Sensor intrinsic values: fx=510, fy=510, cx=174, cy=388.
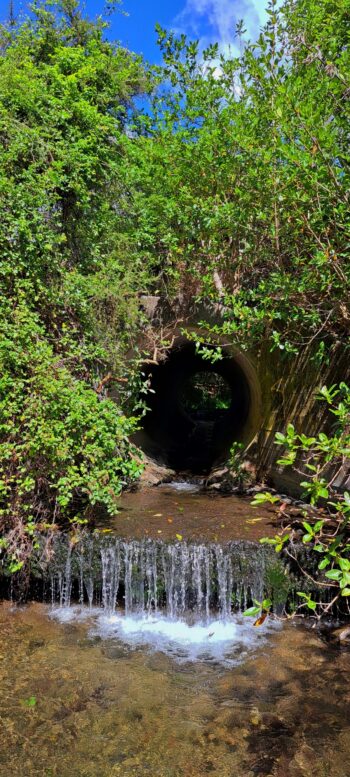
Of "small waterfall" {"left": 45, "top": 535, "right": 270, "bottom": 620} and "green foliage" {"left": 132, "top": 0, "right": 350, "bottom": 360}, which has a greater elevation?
"green foliage" {"left": 132, "top": 0, "right": 350, "bottom": 360}

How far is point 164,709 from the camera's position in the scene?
452 cm

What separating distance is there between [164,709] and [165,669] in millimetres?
708

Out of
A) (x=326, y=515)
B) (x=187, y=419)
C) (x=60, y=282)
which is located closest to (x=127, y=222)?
(x=60, y=282)

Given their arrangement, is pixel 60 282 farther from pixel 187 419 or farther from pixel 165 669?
pixel 187 419

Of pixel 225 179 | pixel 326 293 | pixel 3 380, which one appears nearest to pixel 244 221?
pixel 225 179

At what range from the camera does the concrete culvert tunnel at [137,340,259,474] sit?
11.2 meters

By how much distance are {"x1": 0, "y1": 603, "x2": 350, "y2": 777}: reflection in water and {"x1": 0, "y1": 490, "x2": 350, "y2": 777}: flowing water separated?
0.01 meters

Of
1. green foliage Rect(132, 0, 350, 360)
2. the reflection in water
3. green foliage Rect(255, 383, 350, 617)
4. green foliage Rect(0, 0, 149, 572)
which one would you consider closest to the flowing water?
the reflection in water

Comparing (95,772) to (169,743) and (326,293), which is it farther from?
(326,293)

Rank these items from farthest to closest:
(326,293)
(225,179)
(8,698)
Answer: (225,179) → (326,293) → (8,698)

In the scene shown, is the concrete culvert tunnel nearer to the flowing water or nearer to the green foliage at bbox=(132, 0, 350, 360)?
the green foliage at bbox=(132, 0, 350, 360)

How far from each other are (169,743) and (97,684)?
1.05 m

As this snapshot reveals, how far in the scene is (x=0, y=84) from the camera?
7.59 m

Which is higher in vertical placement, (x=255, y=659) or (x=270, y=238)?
(x=270, y=238)
